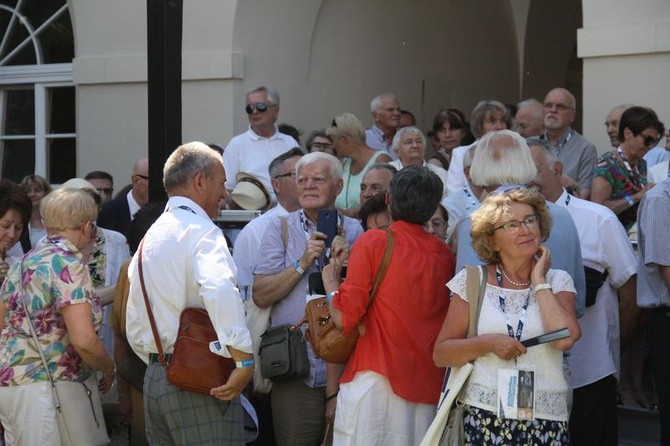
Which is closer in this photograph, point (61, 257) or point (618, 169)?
point (61, 257)

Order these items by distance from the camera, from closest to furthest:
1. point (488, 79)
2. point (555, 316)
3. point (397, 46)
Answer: point (555, 316), point (397, 46), point (488, 79)

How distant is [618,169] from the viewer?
7.88 meters

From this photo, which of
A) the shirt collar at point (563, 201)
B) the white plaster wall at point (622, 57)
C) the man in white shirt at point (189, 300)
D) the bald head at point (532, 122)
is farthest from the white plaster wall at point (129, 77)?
the man in white shirt at point (189, 300)

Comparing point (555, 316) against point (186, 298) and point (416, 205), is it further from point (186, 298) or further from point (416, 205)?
point (186, 298)

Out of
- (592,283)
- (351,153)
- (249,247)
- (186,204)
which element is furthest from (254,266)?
(351,153)

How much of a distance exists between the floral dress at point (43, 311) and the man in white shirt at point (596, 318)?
2.41m

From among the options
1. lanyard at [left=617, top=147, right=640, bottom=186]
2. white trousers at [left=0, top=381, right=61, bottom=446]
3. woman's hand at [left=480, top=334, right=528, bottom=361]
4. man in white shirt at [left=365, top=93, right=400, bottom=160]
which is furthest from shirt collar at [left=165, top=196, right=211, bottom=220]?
man in white shirt at [left=365, top=93, right=400, bottom=160]

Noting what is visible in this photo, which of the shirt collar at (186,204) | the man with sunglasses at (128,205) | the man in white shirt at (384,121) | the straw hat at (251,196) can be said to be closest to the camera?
the shirt collar at (186,204)

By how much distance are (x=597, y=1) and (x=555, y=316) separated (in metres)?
4.45

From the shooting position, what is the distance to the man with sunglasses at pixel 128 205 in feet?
29.6

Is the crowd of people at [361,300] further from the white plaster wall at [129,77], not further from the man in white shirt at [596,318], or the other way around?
the white plaster wall at [129,77]

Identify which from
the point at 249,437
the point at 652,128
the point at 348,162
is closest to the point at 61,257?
the point at 249,437

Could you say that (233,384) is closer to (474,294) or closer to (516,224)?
(474,294)

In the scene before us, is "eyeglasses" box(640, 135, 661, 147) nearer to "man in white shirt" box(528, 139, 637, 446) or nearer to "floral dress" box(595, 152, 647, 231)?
"floral dress" box(595, 152, 647, 231)
